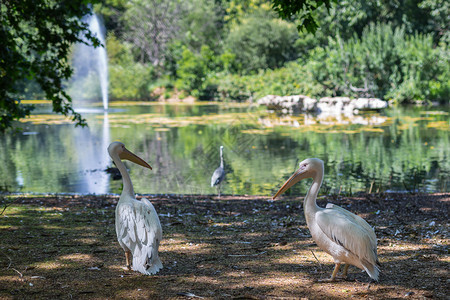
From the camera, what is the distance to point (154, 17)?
4200 cm

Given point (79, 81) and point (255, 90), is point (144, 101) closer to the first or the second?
point (79, 81)

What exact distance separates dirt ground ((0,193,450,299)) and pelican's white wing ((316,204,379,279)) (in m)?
0.21

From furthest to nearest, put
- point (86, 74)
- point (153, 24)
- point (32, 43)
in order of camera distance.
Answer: point (153, 24)
point (86, 74)
point (32, 43)

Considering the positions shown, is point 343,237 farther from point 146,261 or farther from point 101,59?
point 101,59

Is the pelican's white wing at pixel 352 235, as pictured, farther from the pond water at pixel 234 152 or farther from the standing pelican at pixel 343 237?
the pond water at pixel 234 152

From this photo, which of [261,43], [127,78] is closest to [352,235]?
[261,43]

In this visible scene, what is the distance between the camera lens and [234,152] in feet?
49.8

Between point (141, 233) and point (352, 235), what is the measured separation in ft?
5.42

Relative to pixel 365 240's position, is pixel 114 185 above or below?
below

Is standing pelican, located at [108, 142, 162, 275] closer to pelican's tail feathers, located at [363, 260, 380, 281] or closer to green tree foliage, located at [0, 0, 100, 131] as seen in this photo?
pelican's tail feathers, located at [363, 260, 380, 281]

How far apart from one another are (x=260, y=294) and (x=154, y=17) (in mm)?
40850

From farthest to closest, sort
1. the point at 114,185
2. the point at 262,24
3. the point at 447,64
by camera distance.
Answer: the point at 262,24 → the point at 447,64 → the point at 114,185

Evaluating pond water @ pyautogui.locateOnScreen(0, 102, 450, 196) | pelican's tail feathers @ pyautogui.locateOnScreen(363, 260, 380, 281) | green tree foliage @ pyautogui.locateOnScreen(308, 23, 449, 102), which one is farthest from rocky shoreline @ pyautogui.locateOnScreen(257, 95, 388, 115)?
pelican's tail feathers @ pyautogui.locateOnScreen(363, 260, 380, 281)

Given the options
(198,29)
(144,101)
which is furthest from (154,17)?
(144,101)
